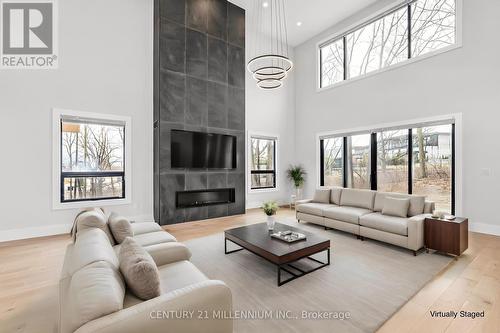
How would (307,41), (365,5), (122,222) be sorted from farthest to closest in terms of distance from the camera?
(307,41) → (365,5) → (122,222)

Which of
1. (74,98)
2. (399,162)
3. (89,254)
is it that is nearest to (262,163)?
(399,162)

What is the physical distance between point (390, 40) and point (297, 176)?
4.34 meters

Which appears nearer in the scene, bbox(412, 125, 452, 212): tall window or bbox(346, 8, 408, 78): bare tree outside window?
bbox(412, 125, 452, 212): tall window

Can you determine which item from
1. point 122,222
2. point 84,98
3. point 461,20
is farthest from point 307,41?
point 122,222

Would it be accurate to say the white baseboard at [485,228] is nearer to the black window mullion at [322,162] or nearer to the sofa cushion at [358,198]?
the sofa cushion at [358,198]

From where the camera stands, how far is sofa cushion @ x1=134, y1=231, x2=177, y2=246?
2596mm

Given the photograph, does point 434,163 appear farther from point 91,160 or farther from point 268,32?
point 91,160

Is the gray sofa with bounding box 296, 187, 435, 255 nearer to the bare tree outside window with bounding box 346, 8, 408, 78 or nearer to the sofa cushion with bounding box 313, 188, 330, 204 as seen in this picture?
the sofa cushion with bounding box 313, 188, 330, 204

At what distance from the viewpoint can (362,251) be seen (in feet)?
11.8

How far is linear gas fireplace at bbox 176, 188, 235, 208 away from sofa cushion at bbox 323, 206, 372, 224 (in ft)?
8.48

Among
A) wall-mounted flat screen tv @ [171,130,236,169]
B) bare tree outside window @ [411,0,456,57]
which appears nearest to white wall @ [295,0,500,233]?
bare tree outside window @ [411,0,456,57]

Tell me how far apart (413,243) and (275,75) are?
141 inches

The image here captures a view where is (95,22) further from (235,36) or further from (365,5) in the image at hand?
(365,5)

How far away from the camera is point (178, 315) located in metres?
1.21
